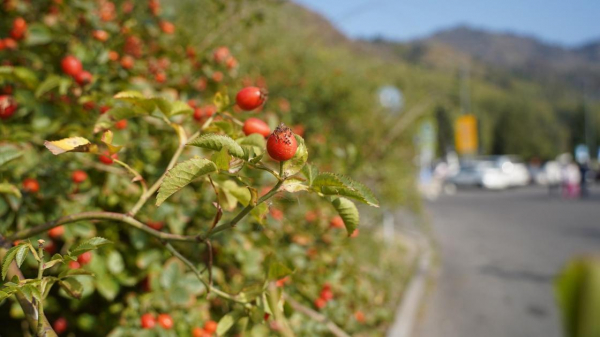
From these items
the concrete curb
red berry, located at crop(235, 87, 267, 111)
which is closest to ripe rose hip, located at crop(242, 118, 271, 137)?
red berry, located at crop(235, 87, 267, 111)

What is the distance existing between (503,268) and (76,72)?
20.2ft

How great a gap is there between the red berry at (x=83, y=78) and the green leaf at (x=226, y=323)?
957 millimetres

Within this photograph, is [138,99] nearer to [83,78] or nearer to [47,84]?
[47,84]

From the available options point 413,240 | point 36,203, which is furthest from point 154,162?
point 413,240

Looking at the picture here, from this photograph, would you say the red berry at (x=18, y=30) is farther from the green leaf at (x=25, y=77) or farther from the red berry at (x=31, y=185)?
the red berry at (x=31, y=185)

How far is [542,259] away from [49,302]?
6812mm

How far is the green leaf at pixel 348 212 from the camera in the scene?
936 millimetres

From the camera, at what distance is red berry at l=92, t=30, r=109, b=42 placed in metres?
2.08

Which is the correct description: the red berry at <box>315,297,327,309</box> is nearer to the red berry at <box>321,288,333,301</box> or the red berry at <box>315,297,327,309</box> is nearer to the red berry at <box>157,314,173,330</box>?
the red berry at <box>321,288,333,301</box>

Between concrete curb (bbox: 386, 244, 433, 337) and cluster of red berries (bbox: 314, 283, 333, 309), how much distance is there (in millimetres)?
1450

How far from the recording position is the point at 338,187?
862mm

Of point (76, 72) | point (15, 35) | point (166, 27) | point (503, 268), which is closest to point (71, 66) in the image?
point (76, 72)

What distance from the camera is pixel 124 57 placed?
2.18 m

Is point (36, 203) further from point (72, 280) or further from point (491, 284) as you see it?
point (491, 284)
